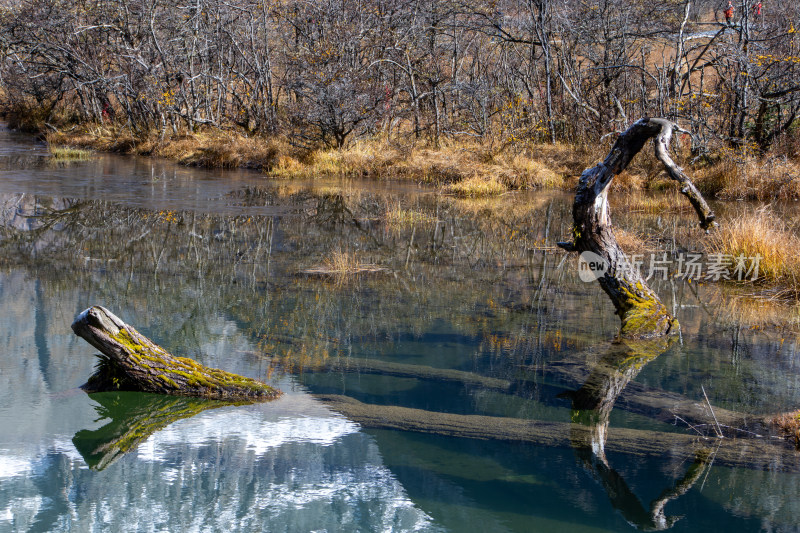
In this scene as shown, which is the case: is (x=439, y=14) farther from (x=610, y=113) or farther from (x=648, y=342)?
(x=648, y=342)

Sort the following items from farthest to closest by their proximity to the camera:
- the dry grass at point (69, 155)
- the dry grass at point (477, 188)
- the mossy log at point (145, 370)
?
the dry grass at point (69, 155), the dry grass at point (477, 188), the mossy log at point (145, 370)

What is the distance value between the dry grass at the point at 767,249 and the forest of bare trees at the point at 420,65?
7.04 meters

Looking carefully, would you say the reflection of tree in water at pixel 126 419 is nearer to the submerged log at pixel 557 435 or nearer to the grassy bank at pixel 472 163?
the submerged log at pixel 557 435

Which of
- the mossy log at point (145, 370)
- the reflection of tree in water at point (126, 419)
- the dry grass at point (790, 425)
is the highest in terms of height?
the mossy log at point (145, 370)

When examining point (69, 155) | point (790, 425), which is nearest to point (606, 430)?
point (790, 425)

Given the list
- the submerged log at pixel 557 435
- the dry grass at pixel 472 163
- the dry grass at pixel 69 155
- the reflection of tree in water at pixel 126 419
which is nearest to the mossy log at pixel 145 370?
the reflection of tree in water at pixel 126 419

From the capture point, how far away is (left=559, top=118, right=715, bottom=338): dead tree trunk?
283 inches

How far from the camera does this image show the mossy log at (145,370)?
5574 mm

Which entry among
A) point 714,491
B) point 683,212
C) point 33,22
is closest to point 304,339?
point 714,491

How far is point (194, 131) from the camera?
25.1 metres

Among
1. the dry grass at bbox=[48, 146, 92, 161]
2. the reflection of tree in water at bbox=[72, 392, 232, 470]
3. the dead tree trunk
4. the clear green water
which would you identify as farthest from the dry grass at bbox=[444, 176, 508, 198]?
the reflection of tree in water at bbox=[72, 392, 232, 470]

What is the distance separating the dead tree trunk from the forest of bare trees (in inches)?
390

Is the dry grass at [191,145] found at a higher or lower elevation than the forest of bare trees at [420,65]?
lower

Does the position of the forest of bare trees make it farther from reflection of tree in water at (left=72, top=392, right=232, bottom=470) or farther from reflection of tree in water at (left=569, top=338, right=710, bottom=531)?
reflection of tree in water at (left=72, top=392, right=232, bottom=470)
